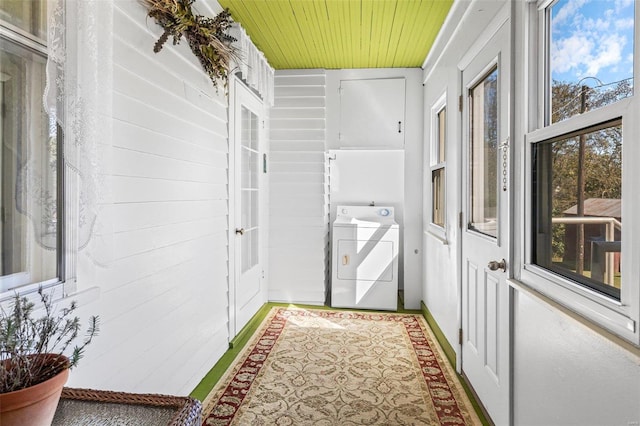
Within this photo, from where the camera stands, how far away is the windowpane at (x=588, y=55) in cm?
103

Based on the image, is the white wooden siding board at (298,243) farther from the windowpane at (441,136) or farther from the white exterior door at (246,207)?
the windowpane at (441,136)

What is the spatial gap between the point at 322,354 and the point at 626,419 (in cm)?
203

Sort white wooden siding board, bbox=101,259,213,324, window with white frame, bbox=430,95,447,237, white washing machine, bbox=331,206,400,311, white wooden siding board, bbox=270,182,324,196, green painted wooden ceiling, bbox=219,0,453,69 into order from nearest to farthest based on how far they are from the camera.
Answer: white wooden siding board, bbox=101,259,213,324 < green painted wooden ceiling, bbox=219,0,453,69 < window with white frame, bbox=430,95,447,237 < white washing machine, bbox=331,206,400,311 < white wooden siding board, bbox=270,182,324,196

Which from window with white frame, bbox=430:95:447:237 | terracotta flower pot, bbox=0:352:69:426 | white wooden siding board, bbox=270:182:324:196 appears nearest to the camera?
terracotta flower pot, bbox=0:352:69:426

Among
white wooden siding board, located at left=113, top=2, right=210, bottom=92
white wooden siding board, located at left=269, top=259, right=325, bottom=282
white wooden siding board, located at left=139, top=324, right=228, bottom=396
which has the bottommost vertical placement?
white wooden siding board, located at left=139, top=324, right=228, bottom=396

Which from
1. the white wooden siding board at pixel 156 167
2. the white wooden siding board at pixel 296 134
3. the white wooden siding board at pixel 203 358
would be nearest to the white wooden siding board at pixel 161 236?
the white wooden siding board at pixel 156 167

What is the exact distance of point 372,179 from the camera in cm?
412

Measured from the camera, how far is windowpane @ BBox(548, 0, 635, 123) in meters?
1.03

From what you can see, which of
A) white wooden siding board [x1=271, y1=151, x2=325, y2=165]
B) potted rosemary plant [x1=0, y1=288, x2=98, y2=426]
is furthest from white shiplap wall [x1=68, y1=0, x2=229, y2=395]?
white wooden siding board [x1=271, y1=151, x2=325, y2=165]

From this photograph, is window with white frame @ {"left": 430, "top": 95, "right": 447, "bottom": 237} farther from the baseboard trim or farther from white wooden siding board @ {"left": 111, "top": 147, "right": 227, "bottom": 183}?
white wooden siding board @ {"left": 111, "top": 147, "right": 227, "bottom": 183}

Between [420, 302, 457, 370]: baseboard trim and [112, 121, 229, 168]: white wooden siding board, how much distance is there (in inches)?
85.8

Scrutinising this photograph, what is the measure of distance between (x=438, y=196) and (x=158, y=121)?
2451mm

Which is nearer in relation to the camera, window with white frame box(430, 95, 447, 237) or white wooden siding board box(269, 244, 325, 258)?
window with white frame box(430, 95, 447, 237)

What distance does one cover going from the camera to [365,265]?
12.2 feet
